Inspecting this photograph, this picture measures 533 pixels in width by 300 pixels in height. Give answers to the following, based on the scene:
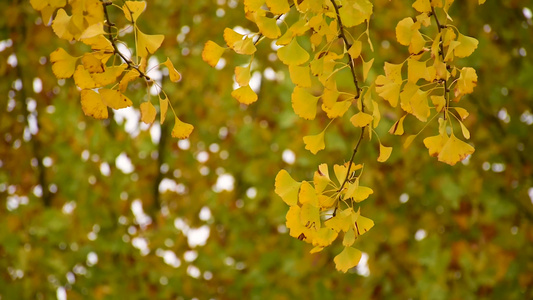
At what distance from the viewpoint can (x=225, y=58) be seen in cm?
384

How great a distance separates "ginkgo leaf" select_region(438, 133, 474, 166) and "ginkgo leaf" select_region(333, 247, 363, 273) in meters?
0.16

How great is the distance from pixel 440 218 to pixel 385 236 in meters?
0.24

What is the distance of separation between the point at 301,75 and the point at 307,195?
0.14 metres

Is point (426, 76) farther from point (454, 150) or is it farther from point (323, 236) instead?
point (323, 236)

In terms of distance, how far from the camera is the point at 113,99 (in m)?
0.88

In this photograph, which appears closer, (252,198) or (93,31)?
(93,31)

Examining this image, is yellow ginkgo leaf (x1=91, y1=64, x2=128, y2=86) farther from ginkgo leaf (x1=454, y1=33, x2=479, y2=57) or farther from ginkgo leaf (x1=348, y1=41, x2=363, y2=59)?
ginkgo leaf (x1=454, y1=33, x2=479, y2=57)

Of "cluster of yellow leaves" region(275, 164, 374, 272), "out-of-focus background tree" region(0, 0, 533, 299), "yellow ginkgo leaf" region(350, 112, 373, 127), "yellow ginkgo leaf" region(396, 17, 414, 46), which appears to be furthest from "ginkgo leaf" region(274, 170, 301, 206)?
"out-of-focus background tree" region(0, 0, 533, 299)

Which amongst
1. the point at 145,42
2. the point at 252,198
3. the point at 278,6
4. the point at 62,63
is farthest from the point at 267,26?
the point at 252,198

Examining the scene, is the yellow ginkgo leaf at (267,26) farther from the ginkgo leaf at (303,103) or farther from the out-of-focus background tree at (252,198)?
the out-of-focus background tree at (252,198)

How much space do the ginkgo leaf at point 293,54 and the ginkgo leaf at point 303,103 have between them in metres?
0.05

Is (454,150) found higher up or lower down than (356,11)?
lower down

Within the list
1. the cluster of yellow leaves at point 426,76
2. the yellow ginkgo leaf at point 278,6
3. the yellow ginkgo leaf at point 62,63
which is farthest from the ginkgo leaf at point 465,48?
the yellow ginkgo leaf at point 62,63

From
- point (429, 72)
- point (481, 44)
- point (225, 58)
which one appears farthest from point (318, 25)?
point (225, 58)
